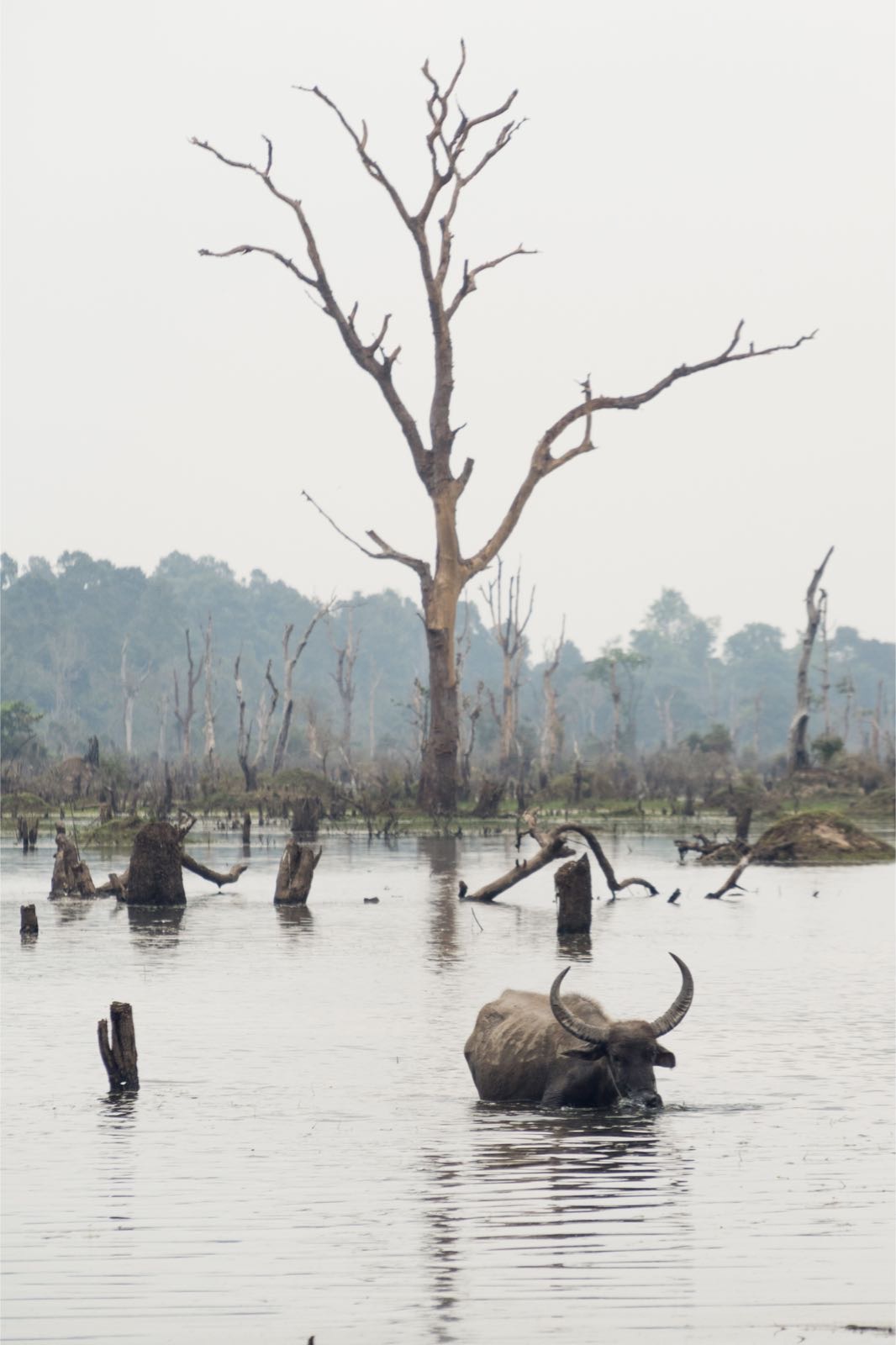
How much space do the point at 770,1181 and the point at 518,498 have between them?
35.1 metres

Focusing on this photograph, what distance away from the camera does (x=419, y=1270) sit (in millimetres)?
7074

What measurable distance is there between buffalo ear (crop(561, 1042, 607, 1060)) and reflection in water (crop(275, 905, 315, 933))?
10619 millimetres

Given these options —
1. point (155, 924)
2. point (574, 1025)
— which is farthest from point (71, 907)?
point (574, 1025)

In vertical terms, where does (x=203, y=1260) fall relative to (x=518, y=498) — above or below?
below

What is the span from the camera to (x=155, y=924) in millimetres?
21297

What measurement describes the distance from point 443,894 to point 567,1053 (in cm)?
1500

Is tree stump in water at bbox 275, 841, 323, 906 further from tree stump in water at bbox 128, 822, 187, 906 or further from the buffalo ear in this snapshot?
the buffalo ear

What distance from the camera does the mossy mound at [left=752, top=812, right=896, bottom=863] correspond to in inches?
1254

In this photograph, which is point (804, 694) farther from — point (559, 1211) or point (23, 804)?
point (559, 1211)

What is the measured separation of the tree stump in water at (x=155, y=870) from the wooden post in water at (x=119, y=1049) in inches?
448

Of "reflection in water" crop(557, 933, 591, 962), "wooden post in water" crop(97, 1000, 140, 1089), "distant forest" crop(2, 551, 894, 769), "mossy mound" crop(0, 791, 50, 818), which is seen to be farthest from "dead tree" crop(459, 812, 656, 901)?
"distant forest" crop(2, 551, 894, 769)

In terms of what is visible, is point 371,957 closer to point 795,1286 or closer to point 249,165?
point 795,1286

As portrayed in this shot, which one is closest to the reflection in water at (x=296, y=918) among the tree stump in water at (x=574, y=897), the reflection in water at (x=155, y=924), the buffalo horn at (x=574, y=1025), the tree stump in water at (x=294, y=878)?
the tree stump in water at (x=294, y=878)

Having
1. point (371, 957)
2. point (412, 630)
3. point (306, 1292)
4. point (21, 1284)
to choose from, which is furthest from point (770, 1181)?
point (412, 630)
